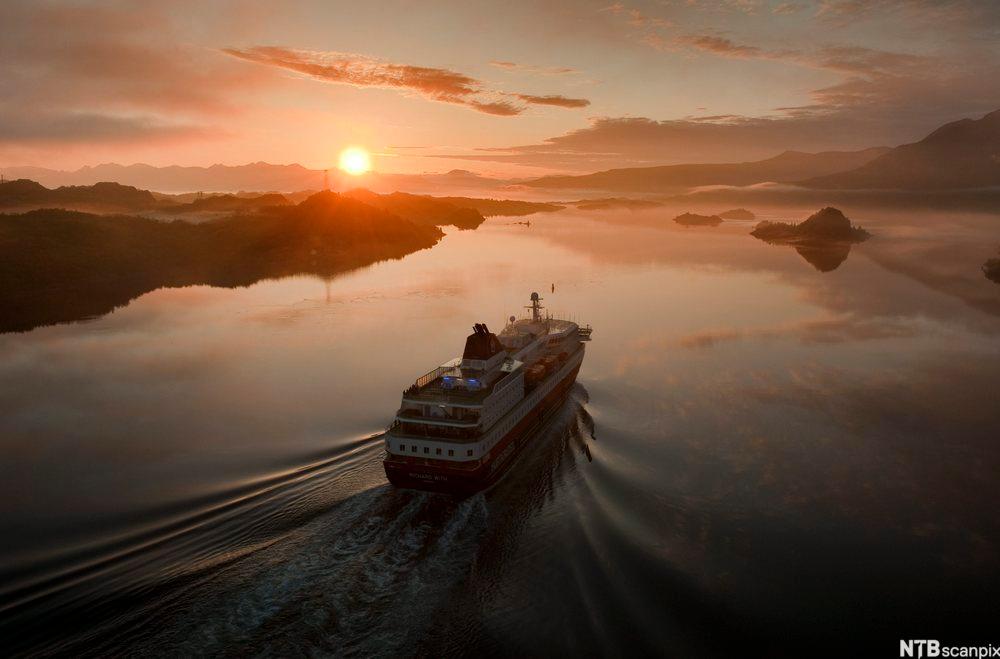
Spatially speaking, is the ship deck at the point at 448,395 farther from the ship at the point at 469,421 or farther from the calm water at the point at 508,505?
the calm water at the point at 508,505

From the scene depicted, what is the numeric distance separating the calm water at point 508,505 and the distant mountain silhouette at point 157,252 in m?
32.8

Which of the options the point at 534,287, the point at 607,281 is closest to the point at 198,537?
the point at 534,287

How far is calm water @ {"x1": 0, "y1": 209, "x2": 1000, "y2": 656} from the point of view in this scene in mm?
23031

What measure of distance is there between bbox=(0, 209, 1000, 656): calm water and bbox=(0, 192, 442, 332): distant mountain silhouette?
32806 millimetres

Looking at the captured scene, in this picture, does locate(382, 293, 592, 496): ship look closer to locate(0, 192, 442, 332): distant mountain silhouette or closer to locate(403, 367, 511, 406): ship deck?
locate(403, 367, 511, 406): ship deck

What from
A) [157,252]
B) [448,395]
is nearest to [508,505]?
[448,395]

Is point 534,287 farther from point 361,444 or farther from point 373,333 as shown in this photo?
point 361,444

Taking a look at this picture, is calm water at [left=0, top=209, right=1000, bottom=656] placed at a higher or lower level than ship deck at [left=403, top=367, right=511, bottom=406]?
lower

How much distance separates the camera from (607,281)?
118 meters

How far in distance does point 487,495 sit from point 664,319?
56.4 metres

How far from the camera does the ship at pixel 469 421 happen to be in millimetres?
33062

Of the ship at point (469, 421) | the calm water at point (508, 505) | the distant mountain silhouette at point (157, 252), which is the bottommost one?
the calm water at point (508, 505)

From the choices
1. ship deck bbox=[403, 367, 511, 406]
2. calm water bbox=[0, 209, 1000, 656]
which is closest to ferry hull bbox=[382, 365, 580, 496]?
calm water bbox=[0, 209, 1000, 656]

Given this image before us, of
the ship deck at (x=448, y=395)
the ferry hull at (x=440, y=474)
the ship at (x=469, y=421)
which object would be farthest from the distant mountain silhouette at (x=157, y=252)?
the ferry hull at (x=440, y=474)
